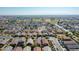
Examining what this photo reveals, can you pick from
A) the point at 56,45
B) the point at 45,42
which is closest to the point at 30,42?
the point at 45,42

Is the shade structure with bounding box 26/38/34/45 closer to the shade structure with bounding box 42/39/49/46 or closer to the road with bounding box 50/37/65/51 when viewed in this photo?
the shade structure with bounding box 42/39/49/46

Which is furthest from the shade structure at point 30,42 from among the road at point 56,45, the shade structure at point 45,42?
the road at point 56,45

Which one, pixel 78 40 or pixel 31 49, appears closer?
pixel 31 49

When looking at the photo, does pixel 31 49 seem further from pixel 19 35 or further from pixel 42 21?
pixel 42 21

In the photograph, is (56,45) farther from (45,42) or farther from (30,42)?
(30,42)

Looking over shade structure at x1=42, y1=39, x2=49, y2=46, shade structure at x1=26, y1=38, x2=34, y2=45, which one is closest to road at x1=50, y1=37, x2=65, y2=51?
shade structure at x1=42, y1=39, x2=49, y2=46

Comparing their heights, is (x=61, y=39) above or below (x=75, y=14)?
below

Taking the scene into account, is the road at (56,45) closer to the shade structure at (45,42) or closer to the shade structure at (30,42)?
the shade structure at (45,42)
